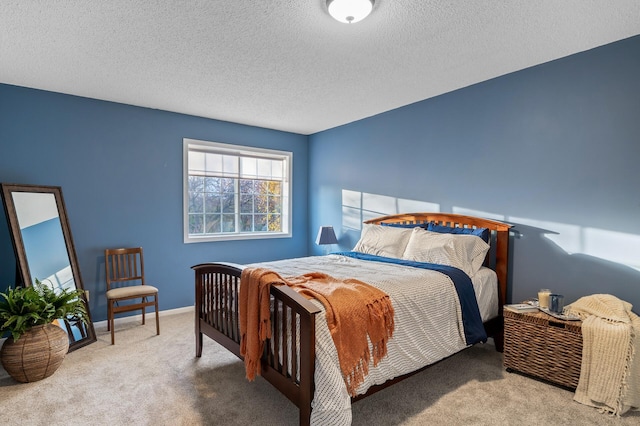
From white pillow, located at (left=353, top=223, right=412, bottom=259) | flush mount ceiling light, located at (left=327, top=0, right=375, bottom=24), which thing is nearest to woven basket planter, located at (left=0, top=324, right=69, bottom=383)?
white pillow, located at (left=353, top=223, right=412, bottom=259)

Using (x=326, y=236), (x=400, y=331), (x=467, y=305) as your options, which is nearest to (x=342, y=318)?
(x=400, y=331)

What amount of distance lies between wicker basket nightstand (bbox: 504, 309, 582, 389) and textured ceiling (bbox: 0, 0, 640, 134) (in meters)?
2.05

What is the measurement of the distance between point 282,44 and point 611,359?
306cm

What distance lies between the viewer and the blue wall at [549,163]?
97.4 inches

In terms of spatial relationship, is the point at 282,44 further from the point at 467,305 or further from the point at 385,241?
the point at 467,305

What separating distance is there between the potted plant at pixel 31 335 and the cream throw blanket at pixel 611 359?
12.5 feet

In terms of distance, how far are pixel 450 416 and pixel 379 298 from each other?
86cm

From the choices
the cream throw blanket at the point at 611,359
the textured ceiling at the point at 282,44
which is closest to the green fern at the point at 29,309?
Result: the textured ceiling at the point at 282,44

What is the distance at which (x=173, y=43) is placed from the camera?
2.47 m

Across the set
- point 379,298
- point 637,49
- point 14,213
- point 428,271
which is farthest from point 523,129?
point 14,213

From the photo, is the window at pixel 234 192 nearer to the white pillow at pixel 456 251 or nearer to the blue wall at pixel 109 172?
the blue wall at pixel 109 172

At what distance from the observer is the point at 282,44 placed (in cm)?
249

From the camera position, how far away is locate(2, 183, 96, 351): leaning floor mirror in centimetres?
302

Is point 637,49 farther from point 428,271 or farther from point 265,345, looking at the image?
point 265,345
